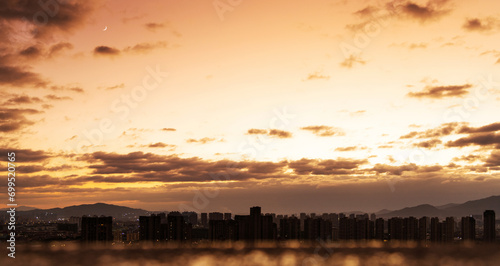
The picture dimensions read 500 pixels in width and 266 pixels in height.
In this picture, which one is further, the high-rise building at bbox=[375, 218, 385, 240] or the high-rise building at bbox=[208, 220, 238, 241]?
the high-rise building at bbox=[375, 218, 385, 240]

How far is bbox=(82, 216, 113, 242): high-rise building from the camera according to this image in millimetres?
19737

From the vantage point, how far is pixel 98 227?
2164cm

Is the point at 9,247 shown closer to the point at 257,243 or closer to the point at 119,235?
the point at 257,243

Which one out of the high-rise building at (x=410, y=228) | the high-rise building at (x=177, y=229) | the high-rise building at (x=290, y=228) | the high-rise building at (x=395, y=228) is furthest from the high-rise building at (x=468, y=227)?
the high-rise building at (x=177, y=229)

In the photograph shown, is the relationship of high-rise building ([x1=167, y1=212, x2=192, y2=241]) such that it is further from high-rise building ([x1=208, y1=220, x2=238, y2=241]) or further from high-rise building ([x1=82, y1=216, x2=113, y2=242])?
high-rise building ([x1=82, y1=216, x2=113, y2=242])

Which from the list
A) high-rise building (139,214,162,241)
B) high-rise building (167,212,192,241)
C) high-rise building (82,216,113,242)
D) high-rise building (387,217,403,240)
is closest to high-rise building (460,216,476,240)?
high-rise building (387,217,403,240)

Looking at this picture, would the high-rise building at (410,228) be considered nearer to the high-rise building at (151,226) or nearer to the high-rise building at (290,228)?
the high-rise building at (290,228)

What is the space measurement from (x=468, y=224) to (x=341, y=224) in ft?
36.7

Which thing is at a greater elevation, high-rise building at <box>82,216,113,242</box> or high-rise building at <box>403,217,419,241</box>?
high-rise building at <box>82,216,113,242</box>

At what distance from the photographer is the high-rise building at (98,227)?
64.8ft

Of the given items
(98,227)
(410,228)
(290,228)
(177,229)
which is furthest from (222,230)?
(410,228)

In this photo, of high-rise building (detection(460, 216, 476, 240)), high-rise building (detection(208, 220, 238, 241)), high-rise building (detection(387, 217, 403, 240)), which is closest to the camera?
high-rise building (detection(208, 220, 238, 241))

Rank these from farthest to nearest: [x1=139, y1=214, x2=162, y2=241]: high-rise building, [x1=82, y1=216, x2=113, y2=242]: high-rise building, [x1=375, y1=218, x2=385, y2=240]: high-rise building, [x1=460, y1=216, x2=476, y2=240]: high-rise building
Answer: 1. [x1=375, y1=218, x2=385, y2=240]: high-rise building
2. [x1=460, y1=216, x2=476, y2=240]: high-rise building
3. [x1=139, y1=214, x2=162, y2=241]: high-rise building
4. [x1=82, y1=216, x2=113, y2=242]: high-rise building

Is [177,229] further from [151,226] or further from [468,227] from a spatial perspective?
[468,227]
